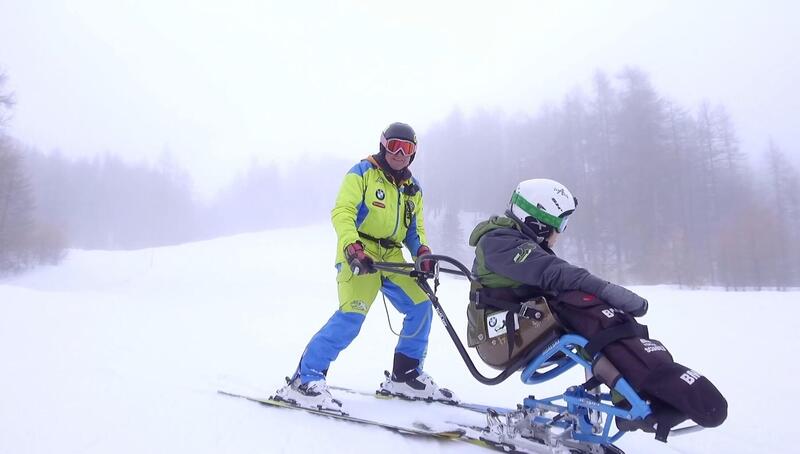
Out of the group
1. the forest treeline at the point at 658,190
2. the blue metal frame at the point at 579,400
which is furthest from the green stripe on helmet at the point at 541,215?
the forest treeline at the point at 658,190

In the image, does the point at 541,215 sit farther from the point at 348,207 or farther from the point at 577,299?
the point at 348,207

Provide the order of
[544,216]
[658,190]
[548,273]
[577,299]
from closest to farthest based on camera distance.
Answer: [577,299] < [548,273] < [544,216] < [658,190]

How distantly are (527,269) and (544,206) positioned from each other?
49 centimetres

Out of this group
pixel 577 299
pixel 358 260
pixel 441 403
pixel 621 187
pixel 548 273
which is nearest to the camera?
pixel 577 299

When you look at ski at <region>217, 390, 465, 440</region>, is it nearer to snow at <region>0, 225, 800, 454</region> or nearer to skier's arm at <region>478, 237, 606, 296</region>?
snow at <region>0, 225, 800, 454</region>

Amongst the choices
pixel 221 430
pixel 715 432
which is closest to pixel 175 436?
pixel 221 430

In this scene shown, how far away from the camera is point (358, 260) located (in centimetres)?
266

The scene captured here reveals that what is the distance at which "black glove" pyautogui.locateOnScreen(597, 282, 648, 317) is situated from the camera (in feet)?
6.03

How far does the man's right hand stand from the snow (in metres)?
0.95

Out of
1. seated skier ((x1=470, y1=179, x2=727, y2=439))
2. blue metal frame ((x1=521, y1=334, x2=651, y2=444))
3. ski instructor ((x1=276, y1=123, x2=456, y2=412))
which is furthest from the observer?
ski instructor ((x1=276, y1=123, x2=456, y2=412))

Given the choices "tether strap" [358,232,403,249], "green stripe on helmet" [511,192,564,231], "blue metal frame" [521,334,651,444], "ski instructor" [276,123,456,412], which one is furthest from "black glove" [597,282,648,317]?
"tether strap" [358,232,403,249]

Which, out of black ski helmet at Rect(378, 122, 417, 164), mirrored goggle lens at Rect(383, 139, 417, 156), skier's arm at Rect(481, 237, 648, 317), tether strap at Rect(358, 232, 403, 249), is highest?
black ski helmet at Rect(378, 122, 417, 164)

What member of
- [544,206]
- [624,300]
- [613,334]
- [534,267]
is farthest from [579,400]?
[544,206]

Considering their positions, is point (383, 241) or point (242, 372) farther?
point (242, 372)
